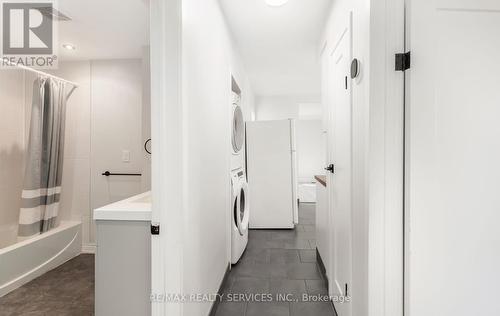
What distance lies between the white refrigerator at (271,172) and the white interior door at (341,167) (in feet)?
5.87

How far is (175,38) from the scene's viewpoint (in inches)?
45.2

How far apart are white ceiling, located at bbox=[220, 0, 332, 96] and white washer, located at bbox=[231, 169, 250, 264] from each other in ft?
4.89

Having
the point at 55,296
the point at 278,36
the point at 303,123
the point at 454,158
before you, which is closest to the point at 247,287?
the point at 55,296

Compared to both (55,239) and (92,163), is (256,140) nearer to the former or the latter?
(92,163)

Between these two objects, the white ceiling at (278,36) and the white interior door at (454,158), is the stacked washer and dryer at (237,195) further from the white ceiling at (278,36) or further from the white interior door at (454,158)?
the white interior door at (454,158)

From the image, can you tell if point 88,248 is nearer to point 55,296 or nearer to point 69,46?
point 55,296

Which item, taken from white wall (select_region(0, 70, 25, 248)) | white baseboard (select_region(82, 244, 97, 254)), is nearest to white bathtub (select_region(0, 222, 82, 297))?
white baseboard (select_region(82, 244, 97, 254))

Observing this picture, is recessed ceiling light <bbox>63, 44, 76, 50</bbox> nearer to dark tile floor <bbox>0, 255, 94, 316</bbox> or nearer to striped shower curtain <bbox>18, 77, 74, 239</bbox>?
striped shower curtain <bbox>18, 77, 74, 239</bbox>

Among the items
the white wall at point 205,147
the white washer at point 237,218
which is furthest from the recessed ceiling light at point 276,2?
the white washer at point 237,218

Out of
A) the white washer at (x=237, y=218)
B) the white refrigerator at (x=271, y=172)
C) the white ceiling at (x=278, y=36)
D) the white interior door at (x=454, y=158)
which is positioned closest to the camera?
the white interior door at (x=454, y=158)

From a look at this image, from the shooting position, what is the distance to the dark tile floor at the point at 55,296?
6.21 ft

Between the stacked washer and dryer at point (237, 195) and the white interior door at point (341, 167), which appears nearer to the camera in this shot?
the white interior door at point (341, 167)

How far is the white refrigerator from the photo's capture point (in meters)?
3.86

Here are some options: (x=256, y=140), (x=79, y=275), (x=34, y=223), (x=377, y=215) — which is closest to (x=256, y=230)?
(x=256, y=140)
